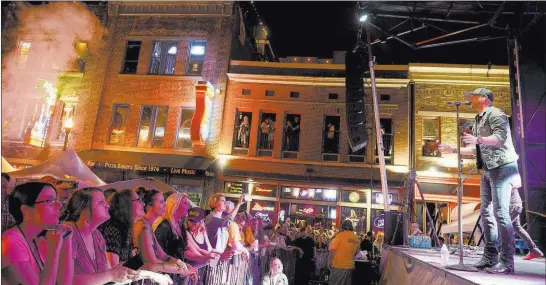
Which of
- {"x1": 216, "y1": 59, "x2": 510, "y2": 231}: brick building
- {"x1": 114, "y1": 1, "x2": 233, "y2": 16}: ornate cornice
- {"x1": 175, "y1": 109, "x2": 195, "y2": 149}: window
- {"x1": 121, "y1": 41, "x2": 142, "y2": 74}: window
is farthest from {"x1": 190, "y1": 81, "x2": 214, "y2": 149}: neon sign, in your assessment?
{"x1": 121, "y1": 41, "x2": 142, "y2": 74}: window

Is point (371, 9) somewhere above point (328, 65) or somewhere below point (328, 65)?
below

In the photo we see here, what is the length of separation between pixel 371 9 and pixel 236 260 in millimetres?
7277

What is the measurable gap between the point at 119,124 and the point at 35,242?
615 inches

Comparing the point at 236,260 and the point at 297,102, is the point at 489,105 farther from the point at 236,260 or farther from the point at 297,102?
the point at 297,102

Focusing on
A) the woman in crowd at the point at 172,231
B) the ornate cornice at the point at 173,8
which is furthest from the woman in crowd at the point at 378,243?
the ornate cornice at the point at 173,8

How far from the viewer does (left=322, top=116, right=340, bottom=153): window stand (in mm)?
15742

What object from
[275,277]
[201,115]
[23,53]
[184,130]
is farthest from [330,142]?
[23,53]

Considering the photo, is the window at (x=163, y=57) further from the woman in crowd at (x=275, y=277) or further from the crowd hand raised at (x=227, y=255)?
the woman in crowd at (x=275, y=277)

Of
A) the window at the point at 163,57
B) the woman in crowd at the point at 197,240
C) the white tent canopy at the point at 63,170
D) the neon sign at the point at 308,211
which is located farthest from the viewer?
the window at the point at 163,57

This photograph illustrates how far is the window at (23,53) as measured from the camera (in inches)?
675

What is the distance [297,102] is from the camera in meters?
16.2

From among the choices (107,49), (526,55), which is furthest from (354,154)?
(107,49)

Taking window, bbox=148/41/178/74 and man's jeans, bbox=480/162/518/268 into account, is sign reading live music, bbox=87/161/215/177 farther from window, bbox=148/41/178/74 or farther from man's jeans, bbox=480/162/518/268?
man's jeans, bbox=480/162/518/268

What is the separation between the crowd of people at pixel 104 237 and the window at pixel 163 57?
13340 millimetres
